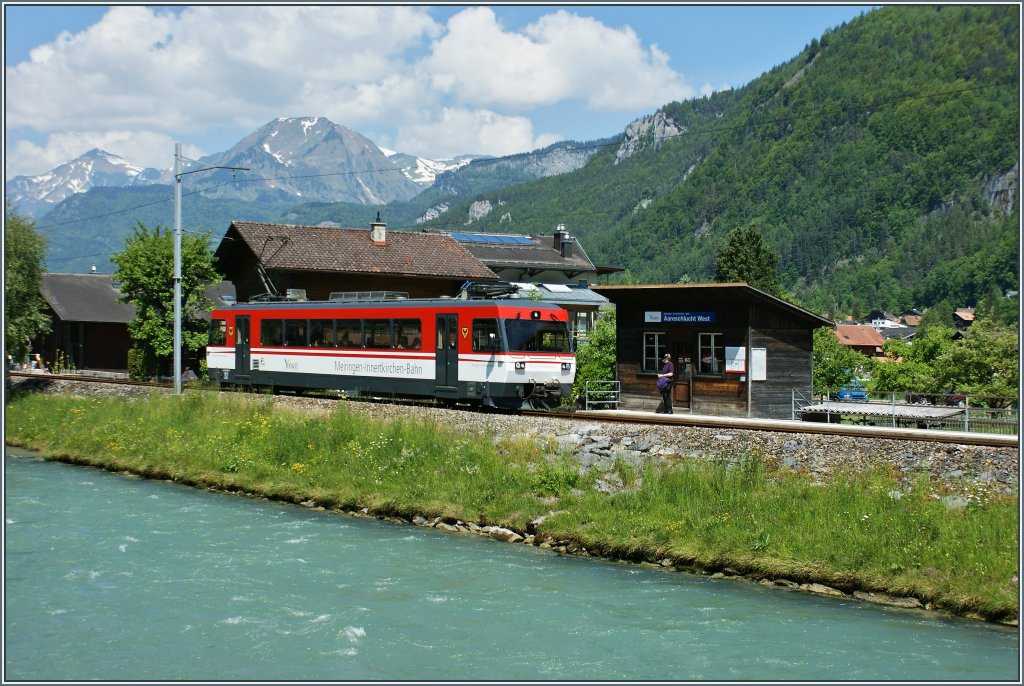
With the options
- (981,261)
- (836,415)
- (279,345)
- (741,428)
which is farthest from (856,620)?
(981,261)

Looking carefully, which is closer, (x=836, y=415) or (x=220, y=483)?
(x=220, y=483)

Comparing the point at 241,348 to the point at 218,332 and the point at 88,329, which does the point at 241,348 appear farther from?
the point at 88,329

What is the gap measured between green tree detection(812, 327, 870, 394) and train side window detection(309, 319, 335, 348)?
17629 mm

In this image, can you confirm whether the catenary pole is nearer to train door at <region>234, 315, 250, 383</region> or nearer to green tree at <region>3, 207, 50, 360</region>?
train door at <region>234, 315, 250, 383</region>

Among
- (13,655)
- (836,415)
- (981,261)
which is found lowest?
(13,655)

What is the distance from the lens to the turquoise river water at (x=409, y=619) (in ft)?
39.7

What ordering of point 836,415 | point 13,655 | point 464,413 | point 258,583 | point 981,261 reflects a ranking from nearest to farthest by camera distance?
point 13,655, point 258,583, point 464,413, point 836,415, point 981,261

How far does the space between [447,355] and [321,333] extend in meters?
6.04

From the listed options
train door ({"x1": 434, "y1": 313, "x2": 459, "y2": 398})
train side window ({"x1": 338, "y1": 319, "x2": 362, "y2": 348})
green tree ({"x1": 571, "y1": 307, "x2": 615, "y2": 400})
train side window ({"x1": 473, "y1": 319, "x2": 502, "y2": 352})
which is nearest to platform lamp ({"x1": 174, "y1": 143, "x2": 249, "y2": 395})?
train side window ({"x1": 338, "y1": 319, "x2": 362, "y2": 348})

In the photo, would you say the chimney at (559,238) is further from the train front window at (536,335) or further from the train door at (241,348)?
→ the train front window at (536,335)

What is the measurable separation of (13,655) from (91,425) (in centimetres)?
2075

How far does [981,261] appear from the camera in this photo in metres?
188

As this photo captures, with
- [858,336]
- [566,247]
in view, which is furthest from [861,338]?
[566,247]

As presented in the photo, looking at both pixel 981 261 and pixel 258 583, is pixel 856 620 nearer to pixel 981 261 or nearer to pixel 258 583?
pixel 258 583
